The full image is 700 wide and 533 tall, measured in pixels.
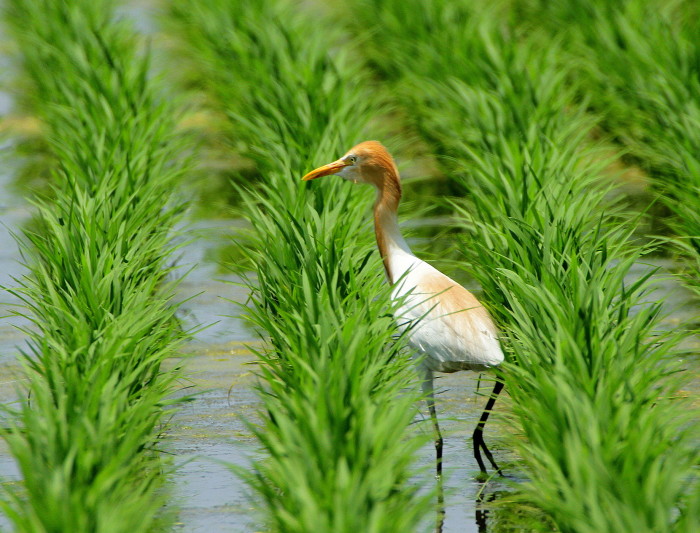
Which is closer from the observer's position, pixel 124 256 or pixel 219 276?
pixel 124 256

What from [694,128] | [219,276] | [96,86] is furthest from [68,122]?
[694,128]

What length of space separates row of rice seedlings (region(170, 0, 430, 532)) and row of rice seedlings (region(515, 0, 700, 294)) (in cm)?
160

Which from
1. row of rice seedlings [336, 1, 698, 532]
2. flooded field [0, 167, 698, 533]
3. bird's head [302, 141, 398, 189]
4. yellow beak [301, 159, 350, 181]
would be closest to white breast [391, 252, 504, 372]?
row of rice seedlings [336, 1, 698, 532]

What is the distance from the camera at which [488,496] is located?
4395 mm

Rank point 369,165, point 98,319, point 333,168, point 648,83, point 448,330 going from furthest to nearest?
point 648,83
point 333,168
point 369,165
point 98,319
point 448,330

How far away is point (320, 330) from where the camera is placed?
4250mm

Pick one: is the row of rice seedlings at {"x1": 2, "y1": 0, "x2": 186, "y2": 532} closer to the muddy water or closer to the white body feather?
the muddy water

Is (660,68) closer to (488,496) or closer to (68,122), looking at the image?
(68,122)

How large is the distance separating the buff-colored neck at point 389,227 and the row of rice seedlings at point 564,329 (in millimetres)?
388

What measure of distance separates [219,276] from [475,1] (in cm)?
538

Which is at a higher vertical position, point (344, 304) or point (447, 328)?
point (344, 304)

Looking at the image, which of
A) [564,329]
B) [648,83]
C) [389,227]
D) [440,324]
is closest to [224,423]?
[389,227]

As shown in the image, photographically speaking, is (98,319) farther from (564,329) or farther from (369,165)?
(564,329)

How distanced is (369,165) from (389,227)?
0.32 meters
